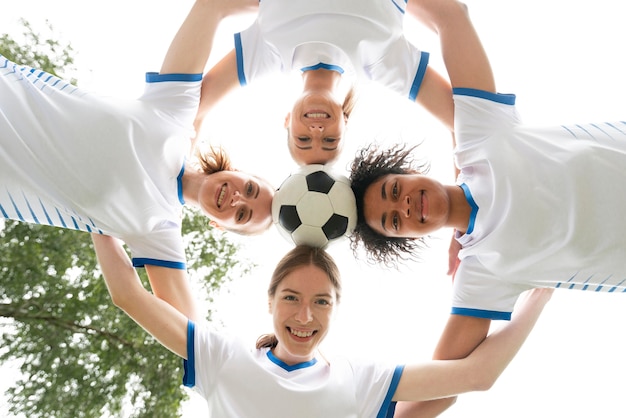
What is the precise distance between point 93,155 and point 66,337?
60cm

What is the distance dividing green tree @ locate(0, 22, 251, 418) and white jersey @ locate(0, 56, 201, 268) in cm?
14

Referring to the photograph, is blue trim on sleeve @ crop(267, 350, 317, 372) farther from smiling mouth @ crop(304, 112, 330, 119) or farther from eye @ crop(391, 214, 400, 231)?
smiling mouth @ crop(304, 112, 330, 119)

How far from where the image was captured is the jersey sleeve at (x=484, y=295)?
2051 millimetres

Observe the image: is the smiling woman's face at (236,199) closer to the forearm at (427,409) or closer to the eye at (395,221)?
the eye at (395,221)

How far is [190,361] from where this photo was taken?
2.00 m

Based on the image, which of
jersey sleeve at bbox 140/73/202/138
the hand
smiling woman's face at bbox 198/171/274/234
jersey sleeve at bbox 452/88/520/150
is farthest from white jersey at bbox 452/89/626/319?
jersey sleeve at bbox 140/73/202/138

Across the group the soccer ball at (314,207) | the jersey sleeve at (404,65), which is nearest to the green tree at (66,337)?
the soccer ball at (314,207)

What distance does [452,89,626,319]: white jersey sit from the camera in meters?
1.88

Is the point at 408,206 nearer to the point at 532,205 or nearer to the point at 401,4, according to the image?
the point at 532,205

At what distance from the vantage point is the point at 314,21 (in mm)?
2125

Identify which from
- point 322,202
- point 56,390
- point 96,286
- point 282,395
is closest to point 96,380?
point 56,390

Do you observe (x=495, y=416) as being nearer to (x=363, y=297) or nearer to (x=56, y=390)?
(x=363, y=297)

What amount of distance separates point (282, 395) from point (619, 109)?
5.93ft

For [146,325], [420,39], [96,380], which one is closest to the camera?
[146,325]
